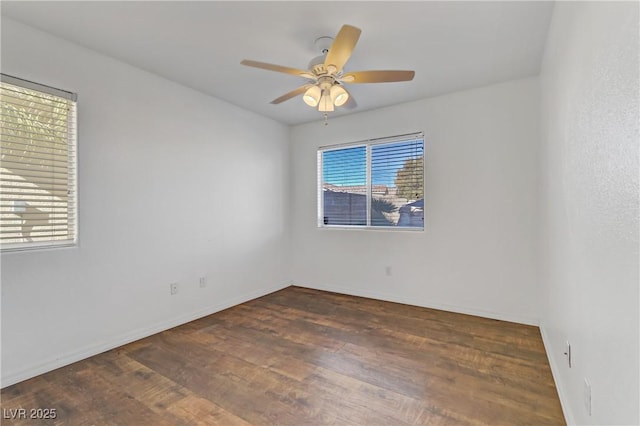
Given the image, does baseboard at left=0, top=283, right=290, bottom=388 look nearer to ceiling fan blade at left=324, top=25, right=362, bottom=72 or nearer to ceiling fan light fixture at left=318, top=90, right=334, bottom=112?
ceiling fan light fixture at left=318, top=90, right=334, bottom=112

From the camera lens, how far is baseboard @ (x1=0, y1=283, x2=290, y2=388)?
208 centimetres

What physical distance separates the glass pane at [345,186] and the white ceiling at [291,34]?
1.39 m

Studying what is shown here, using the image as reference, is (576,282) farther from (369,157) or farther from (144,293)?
(144,293)

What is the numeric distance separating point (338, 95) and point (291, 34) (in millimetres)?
549

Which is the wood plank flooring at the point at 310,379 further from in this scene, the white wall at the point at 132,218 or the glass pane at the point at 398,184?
the glass pane at the point at 398,184

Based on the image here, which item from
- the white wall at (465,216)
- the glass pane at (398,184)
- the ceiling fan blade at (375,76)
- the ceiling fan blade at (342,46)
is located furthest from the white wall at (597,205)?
the glass pane at (398,184)

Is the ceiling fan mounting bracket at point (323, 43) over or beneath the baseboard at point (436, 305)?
over

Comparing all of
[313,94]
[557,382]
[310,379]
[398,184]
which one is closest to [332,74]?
[313,94]

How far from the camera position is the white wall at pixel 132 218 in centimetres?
216

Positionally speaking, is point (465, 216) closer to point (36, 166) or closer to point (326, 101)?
point (326, 101)

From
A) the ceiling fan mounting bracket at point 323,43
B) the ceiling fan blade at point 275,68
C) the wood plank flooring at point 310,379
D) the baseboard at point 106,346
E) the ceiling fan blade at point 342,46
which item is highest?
the ceiling fan mounting bracket at point 323,43

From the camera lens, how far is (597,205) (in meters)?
1.14

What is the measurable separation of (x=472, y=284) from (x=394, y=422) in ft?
7.02

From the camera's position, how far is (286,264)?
464 cm
